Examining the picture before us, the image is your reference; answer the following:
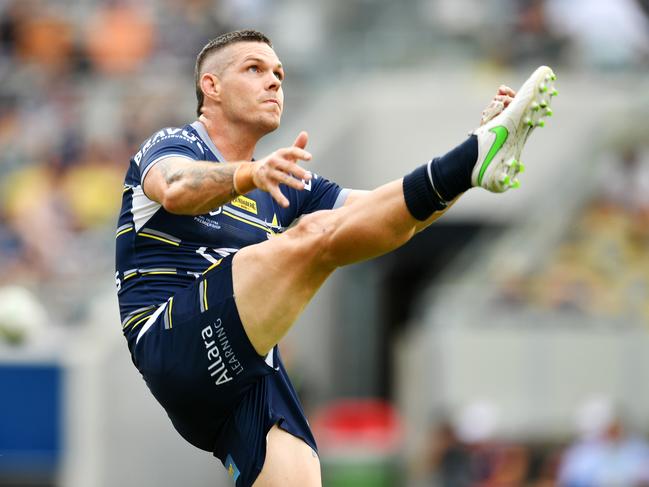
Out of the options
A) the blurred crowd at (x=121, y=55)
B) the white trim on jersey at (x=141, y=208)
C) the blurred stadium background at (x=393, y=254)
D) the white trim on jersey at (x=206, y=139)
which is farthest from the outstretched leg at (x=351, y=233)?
the blurred crowd at (x=121, y=55)

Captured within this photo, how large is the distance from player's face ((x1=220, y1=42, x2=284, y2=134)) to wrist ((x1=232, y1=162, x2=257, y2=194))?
0.91 m

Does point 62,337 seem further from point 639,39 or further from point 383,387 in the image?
point 639,39

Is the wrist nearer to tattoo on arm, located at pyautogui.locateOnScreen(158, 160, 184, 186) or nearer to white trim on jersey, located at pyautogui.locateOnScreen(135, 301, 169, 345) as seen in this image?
tattoo on arm, located at pyautogui.locateOnScreen(158, 160, 184, 186)

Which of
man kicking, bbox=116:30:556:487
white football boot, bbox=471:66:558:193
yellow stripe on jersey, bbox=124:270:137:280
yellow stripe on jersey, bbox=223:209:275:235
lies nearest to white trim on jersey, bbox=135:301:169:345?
man kicking, bbox=116:30:556:487

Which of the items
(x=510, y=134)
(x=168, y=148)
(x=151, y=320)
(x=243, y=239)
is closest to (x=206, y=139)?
(x=168, y=148)

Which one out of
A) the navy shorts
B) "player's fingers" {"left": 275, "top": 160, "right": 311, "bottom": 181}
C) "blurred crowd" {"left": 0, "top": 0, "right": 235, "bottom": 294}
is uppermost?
"blurred crowd" {"left": 0, "top": 0, "right": 235, "bottom": 294}

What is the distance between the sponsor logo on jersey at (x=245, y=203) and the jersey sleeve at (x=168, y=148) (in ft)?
0.94

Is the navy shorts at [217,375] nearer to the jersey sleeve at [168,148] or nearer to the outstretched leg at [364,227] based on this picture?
the outstretched leg at [364,227]

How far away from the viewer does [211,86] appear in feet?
24.9

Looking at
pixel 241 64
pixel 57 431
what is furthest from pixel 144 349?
pixel 57 431

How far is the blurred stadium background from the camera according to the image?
1482 centimetres

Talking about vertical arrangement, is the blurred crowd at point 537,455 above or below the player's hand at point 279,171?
below

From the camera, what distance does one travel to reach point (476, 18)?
19328mm

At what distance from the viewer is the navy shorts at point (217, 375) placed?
23.0ft
